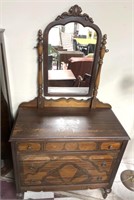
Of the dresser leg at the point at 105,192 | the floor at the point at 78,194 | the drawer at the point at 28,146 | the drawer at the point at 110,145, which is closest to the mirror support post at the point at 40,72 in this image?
the drawer at the point at 28,146

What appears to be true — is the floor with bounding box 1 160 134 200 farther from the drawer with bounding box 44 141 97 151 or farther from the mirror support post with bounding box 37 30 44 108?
the mirror support post with bounding box 37 30 44 108

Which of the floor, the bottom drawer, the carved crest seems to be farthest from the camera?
the floor

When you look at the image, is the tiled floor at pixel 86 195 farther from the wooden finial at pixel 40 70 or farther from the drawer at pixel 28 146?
the wooden finial at pixel 40 70

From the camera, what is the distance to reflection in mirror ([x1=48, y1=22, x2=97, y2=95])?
1.31 meters

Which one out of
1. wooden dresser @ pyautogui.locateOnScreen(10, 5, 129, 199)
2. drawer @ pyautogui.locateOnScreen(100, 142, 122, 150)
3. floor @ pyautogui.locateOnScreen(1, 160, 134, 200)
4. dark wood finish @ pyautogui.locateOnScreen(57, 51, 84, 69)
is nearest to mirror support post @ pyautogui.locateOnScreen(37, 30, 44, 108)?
wooden dresser @ pyautogui.locateOnScreen(10, 5, 129, 199)

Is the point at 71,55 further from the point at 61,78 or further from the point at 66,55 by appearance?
the point at 61,78

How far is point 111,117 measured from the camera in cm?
152

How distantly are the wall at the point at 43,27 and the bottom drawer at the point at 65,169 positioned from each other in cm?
54

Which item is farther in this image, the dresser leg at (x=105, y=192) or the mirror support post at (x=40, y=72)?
the dresser leg at (x=105, y=192)

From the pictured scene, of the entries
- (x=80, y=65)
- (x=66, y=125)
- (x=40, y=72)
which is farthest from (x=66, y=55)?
(x=66, y=125)

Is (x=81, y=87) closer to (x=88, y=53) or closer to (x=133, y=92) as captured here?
(x=88, y=53)

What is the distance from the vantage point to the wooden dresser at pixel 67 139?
1.27 metres

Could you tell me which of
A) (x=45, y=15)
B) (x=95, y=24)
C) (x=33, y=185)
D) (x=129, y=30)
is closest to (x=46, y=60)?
(x=45, y=15)

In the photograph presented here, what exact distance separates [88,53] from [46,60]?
0.34 meters
